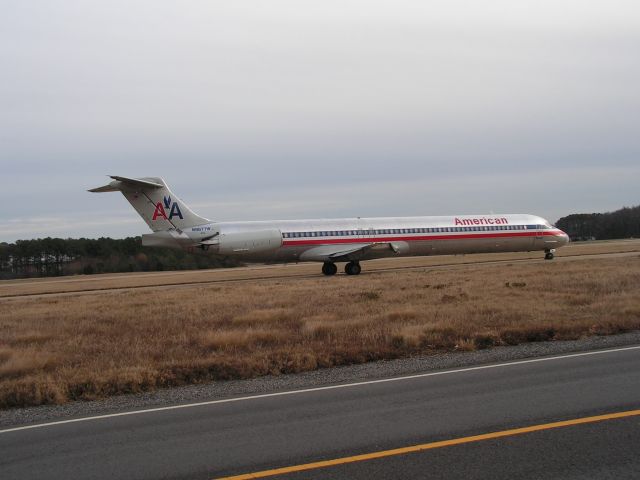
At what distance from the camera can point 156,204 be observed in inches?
1406

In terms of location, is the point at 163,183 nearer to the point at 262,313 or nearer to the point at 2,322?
the point at 2,322

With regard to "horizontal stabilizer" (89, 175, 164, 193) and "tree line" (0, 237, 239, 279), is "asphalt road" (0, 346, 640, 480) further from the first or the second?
"tree line" (0, 237, 239, 279)

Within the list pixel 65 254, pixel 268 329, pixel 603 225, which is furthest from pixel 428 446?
pixel 603 225

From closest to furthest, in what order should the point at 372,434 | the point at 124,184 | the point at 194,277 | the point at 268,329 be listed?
the point at 372,434
the point at 268,329
the point at 124,184
the point at 194,277

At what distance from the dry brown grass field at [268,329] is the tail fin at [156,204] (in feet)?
33.0

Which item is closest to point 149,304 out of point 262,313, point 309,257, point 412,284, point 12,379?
point 262,313

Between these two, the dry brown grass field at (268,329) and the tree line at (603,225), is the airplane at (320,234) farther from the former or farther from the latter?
the tree line at (603,225)

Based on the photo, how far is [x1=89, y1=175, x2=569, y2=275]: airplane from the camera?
3584cm

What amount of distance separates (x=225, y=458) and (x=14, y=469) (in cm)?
199

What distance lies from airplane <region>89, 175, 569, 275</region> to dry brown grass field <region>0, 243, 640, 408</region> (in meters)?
10.2

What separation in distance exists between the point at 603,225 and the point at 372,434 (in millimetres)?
146428

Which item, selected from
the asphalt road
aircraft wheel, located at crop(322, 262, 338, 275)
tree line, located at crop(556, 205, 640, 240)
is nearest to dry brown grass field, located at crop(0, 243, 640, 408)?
the asphalt road

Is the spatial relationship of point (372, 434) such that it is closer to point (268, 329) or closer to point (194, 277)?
point (268, 329)

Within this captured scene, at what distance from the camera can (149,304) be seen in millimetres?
24406
